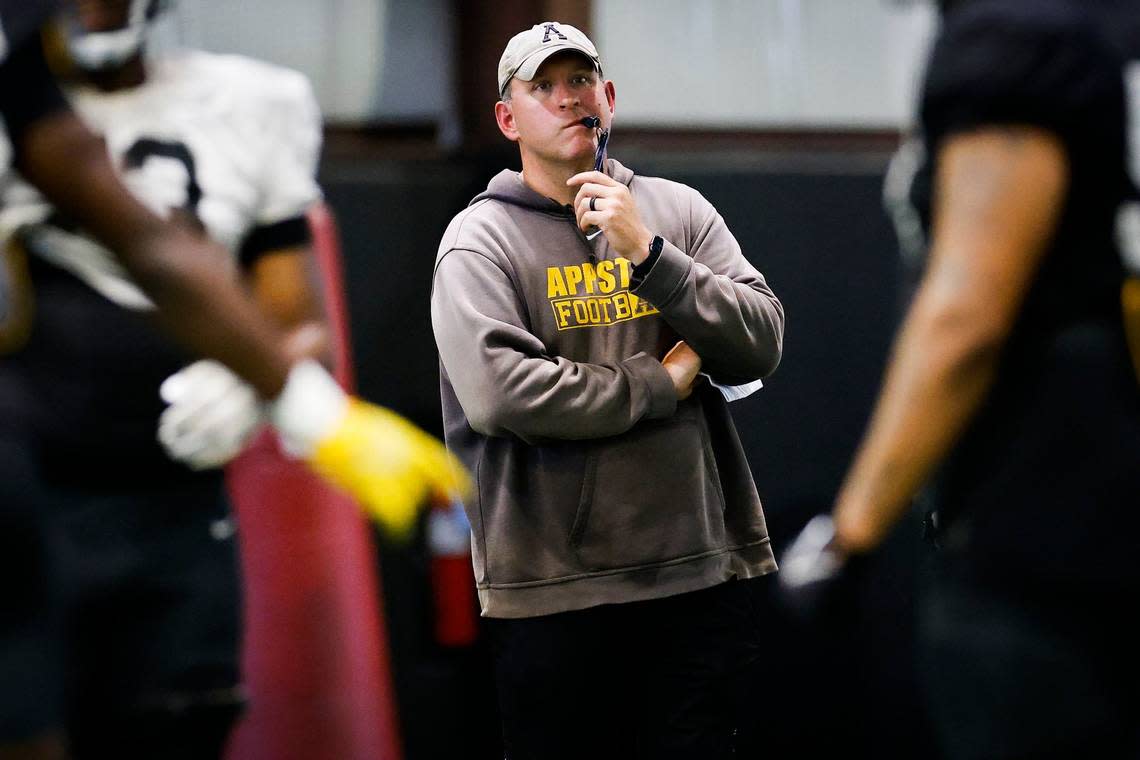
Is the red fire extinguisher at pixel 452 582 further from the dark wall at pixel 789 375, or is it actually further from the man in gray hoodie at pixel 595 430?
the man in gray hoodie at pixel 595 430

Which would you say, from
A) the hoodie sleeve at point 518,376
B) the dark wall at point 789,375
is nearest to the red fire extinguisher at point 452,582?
the dark wall at point 789,375

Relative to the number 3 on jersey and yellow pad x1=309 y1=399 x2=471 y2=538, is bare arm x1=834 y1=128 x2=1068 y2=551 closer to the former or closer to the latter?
yellow pad x1=309 y1=399 x2=471 y2=538

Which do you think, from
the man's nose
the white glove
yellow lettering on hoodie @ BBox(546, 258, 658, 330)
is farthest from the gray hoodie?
the white glove

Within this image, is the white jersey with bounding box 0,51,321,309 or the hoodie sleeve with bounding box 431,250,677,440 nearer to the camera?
the white jersey with bounding box 0,51,321,309

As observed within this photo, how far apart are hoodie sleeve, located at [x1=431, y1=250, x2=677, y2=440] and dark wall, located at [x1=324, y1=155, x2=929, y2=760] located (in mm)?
618

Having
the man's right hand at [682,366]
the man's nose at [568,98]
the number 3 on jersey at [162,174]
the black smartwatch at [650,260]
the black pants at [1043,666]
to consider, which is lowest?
the black pants at [1043,666]

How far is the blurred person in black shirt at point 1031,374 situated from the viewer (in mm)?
1447

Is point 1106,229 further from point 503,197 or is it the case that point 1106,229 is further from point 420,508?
point 420,508

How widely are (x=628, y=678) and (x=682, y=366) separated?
1.75ft

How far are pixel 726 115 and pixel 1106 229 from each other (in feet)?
5.16

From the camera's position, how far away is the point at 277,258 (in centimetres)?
200

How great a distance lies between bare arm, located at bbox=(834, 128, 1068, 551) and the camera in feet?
4.73

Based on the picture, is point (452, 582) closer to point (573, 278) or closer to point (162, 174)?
point (573, 278)

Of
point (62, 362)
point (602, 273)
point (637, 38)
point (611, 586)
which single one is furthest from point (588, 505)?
point (637, 38)
